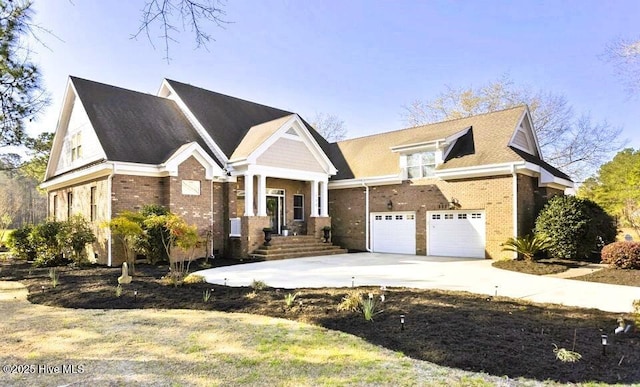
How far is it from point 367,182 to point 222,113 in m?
8.15

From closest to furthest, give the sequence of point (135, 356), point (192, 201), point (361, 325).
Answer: point (135, 356) → point (361, 325) → point (192, 201)

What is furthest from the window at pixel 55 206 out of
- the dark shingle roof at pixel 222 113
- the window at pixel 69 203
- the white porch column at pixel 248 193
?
the white porch column at pixel 248 193

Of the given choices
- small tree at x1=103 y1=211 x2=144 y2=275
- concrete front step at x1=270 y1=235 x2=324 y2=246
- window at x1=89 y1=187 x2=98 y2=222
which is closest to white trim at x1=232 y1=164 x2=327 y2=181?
concrete front step at x1=270 y1=235 x2=324 y2=246

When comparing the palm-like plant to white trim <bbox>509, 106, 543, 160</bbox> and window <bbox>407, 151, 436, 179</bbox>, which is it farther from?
window <bbox>407, 151, 436, 179</bbox>

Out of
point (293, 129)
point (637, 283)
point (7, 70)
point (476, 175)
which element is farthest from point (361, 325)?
point (293, 129)

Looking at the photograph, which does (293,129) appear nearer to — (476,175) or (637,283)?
(476,175)

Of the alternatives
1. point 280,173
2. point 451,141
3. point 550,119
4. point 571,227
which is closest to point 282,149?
point 280,173

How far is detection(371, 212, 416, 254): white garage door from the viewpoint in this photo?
57.0ft

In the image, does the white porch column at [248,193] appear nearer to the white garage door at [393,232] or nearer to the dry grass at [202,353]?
the white garage door at [393,232]

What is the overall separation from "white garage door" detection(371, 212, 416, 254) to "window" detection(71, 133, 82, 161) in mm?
13521

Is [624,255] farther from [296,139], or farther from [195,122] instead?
[195,122]

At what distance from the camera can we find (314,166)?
18.3 meters

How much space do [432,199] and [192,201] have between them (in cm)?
1002

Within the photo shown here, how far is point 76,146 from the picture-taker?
16750 mm
